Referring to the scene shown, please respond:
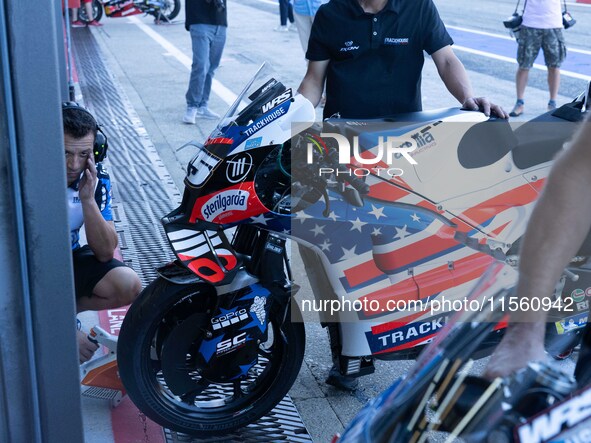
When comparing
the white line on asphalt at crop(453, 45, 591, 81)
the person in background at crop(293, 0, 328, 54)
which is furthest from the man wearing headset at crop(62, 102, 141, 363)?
the white line on asphalt at crop(453, 45, 591, 81)

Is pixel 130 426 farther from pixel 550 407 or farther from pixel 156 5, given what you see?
Result: pixel 156 5

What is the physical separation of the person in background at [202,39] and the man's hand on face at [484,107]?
Result: 5.74 metres

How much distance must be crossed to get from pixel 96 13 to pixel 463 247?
1689 centimetres

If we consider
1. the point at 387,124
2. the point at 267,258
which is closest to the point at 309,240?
the point at 267,258

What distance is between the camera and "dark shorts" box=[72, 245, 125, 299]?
370 cm

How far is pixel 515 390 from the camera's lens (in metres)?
1.38

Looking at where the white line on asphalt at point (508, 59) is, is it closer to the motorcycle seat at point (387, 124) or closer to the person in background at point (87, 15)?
the person in background at point (87, 15)

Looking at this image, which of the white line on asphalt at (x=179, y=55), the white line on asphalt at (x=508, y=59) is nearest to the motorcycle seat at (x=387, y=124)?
the white line on asphalt at (x=179, y=55)

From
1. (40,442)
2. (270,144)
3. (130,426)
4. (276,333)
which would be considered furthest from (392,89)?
(40,442)

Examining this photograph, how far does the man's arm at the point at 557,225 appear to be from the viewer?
1.58m

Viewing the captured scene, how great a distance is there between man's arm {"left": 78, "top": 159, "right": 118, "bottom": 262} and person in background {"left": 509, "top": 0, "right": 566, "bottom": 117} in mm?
6674

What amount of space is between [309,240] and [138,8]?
16997 millimetres

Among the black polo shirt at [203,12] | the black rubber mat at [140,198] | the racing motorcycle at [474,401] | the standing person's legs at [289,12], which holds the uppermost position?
the racing motorcycle at [474,401]

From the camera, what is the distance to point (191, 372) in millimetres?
3311
